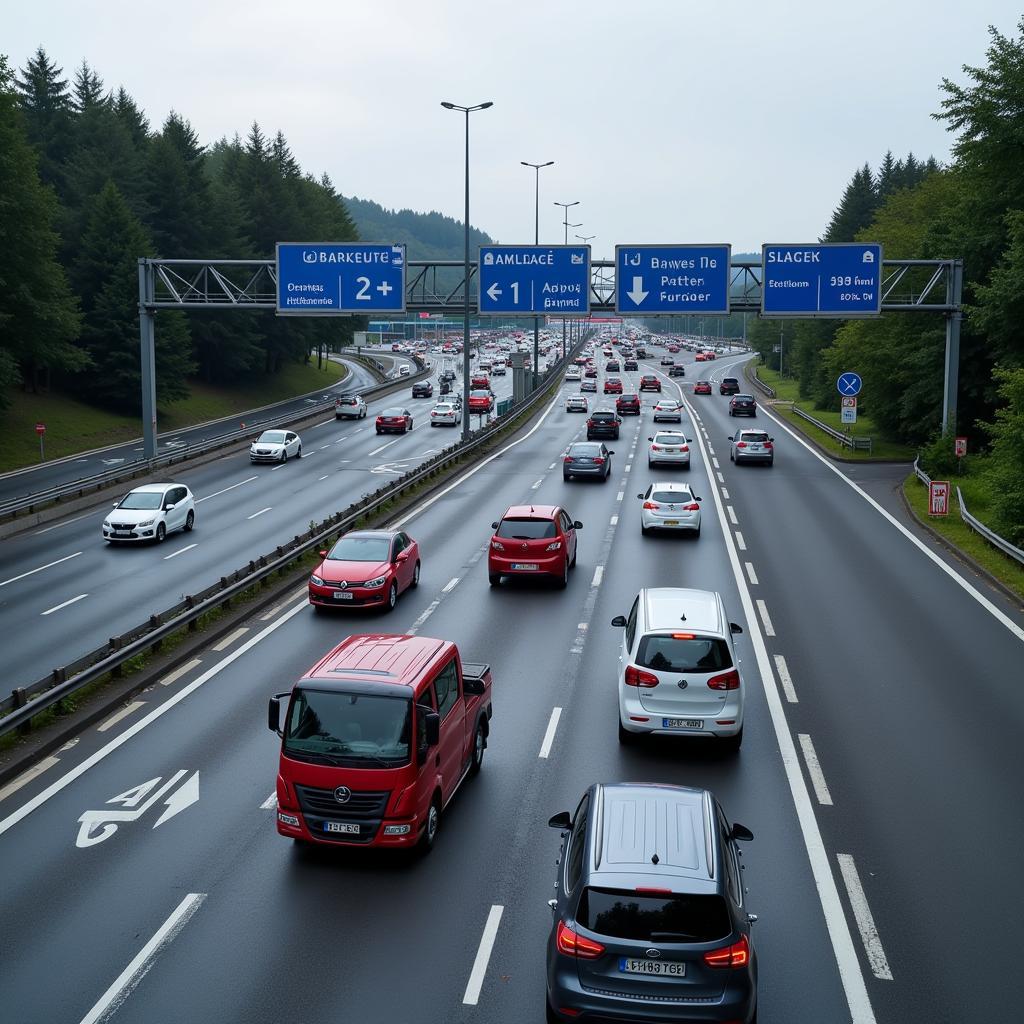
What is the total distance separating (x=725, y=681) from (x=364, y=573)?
10406mm

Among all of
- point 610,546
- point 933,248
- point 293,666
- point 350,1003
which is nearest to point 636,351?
point 933,248

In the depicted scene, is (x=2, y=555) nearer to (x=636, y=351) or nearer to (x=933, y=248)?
(x=933, y=248)

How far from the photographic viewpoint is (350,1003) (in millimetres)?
9062

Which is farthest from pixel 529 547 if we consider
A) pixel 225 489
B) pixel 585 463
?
pixel 225 489

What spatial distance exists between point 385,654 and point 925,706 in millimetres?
8473

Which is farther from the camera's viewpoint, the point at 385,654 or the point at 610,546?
the point at 610,546

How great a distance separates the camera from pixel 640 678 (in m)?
14.8

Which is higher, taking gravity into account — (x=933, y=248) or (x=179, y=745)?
(x=933, y=248)

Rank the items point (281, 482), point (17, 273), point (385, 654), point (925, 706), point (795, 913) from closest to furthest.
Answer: point (795, 913) < point (385, 654) < point (925, 706) < point (281, 482) < point (17, 273)

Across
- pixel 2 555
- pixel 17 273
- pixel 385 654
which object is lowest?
pixel 2 555

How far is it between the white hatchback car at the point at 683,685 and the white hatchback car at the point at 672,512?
652 inches

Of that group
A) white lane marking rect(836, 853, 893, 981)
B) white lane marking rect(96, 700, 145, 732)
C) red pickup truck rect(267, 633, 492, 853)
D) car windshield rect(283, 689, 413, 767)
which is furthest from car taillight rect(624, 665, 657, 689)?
white lane marking rect(96, 700, 145, 732)

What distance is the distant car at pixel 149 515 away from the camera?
3212 cm

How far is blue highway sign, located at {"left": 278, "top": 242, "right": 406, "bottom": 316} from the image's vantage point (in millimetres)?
43938
